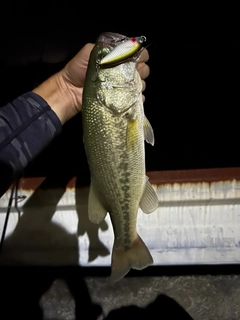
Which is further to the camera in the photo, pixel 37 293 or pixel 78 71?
pixel 37 293

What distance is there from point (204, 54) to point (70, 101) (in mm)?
1770

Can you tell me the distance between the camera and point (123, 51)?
1265 millimetres

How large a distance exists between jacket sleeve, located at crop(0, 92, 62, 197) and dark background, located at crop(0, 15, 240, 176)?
145 centimetres

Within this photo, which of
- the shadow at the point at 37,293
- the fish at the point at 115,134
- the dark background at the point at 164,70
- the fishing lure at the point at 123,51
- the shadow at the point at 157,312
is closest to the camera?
the fishing lure at the point at 123,51

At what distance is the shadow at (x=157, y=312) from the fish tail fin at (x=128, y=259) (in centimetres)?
83

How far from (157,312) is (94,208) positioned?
1.13 metres

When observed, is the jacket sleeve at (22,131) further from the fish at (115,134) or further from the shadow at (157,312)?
the shadow at (157,312)

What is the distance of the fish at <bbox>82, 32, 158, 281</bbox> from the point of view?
1.38 metres

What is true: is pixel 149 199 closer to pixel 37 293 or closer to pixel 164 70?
pixel 37 293

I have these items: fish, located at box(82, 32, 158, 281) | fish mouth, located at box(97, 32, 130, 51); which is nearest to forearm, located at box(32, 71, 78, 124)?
fish, located at box(82, 32, 158, 281)

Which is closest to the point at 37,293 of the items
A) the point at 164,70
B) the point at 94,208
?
the point at 94,208

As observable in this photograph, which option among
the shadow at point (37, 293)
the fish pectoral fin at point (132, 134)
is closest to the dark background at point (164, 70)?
the shadow at point (37, 293)

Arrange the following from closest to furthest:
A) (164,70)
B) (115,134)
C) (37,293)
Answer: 1. (115,134)
2. (37,293)
3. (164,70)

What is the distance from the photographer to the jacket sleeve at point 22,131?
153 cm
